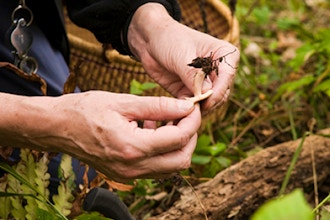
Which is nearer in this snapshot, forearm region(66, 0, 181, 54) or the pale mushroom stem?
the pale mushroom stem

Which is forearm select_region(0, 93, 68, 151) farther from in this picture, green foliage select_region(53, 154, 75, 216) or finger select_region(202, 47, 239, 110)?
finger select_region(202, 47, 239, 110)

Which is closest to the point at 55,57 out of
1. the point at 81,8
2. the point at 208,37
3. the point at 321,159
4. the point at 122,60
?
the point at 81,8

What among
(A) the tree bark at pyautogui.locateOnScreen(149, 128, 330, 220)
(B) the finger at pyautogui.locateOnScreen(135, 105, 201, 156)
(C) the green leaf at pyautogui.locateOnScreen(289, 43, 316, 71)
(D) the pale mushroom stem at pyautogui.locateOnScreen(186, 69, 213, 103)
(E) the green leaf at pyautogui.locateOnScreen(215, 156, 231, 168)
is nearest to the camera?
(B) the finger at pyautogui.locateOnScreen(135, 105, 201, 156)

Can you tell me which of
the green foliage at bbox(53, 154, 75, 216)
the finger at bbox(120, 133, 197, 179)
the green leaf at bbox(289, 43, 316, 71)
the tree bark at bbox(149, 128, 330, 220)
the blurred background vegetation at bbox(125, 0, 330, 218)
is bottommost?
the blurred background vegetation at bbox(125, 0, 330, 218)

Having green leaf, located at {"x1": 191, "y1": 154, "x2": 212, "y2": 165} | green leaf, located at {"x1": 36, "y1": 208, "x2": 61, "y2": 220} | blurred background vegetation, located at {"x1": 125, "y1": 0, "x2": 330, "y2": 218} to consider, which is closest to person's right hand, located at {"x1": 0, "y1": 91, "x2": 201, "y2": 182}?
green leaf, located at {"x1": 36, "y1": 208, "x2": 61, "y2": 220}

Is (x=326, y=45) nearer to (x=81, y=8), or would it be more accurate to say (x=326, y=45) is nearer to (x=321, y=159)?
(x=321, y=159)

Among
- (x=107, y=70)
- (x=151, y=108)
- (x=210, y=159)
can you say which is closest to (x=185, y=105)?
(x=151, y=108)

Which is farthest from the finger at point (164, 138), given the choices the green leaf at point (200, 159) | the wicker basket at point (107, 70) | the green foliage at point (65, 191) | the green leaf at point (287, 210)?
the wicker basket at point (107, 70)
